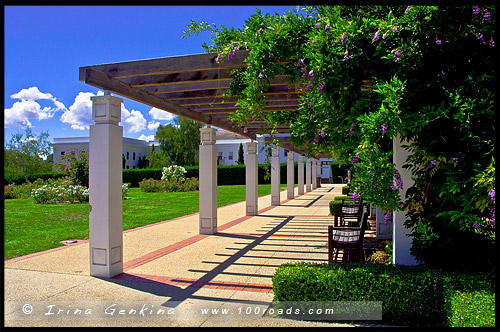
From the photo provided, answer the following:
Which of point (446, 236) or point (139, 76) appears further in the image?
point (139, 76)

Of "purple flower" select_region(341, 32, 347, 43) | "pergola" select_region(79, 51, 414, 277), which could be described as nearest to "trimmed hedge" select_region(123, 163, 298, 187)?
"pergola" select_region(79, 51, 414, 277)

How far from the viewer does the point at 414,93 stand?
3996mm

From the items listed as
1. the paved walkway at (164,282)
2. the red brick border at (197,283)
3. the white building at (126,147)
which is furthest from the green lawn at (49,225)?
the white building at (126,147)

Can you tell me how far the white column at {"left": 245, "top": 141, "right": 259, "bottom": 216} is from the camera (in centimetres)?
1365

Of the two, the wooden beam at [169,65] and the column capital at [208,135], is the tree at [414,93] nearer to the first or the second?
the wooden beam at [169,65]

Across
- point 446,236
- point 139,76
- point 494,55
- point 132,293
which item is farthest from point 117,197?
point 494,55

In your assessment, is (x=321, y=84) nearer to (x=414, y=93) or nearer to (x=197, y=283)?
(x=414, y=93)

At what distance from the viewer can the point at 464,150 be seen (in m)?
3.96

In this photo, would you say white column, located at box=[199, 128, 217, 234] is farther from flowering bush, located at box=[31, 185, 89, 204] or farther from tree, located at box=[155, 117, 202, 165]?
tree, located at box=[155, 117, 202, 165]

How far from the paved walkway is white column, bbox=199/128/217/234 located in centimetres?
52

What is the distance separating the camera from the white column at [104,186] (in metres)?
5.69

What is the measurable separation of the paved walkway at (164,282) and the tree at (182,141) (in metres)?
37.2

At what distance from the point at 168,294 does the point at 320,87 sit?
3.16 metres

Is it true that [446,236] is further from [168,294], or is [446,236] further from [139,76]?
[139,76]
